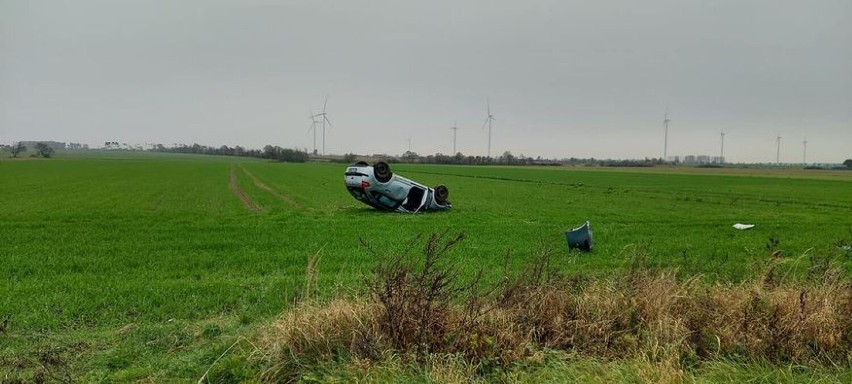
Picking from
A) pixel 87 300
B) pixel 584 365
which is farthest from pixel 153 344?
pixel 584 365

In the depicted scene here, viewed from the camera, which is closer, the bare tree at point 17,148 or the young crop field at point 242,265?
the young crop field at point 242,265

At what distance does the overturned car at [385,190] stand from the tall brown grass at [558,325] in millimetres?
15985

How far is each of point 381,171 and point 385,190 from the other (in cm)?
101

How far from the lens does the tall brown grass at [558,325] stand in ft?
15.4

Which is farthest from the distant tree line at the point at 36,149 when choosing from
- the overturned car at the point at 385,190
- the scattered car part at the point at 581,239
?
the scattered car part at the point at 581,239

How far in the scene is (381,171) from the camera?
70.2 ft

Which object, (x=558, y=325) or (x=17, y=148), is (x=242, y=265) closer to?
(x=558, y=325)

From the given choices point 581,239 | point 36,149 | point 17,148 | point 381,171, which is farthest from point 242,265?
point 36,149

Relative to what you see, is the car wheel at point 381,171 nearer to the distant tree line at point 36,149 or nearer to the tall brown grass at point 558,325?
the tall brown grass at point 558,325

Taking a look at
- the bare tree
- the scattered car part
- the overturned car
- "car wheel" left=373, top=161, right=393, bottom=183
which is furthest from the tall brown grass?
the bare tree

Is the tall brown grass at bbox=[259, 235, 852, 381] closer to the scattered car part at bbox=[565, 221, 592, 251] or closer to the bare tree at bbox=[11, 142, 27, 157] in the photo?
the scattered car part at bbox=[565, 221, 592, 251]

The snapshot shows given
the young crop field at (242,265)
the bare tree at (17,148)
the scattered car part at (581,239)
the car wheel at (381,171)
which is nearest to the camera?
the young crop field at (242,265)

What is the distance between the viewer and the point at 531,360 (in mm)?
4633

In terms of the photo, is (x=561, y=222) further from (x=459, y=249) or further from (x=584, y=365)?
(x=584, y=365)
